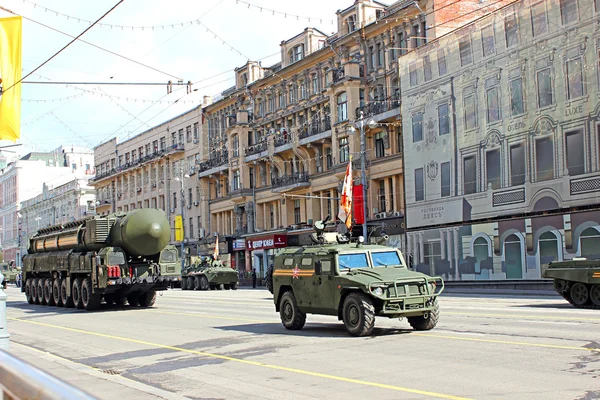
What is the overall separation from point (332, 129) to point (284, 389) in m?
41.6

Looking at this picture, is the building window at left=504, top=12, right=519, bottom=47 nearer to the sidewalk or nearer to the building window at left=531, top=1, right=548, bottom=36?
the building window at left=531, top=1, right=548, bottom=36

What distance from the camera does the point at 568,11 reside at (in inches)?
1328

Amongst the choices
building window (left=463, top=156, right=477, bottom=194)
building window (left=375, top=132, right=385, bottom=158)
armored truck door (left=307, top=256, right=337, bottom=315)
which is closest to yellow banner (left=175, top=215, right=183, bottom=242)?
building window (left=375, top=132, right=385, bottom=158)

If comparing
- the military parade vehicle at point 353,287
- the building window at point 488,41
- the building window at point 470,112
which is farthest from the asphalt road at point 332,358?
the building window at point 488,41

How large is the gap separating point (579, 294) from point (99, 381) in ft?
52.2

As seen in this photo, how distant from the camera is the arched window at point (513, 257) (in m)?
36.1

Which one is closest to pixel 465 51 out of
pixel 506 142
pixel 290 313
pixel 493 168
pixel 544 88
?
pixel 506 142

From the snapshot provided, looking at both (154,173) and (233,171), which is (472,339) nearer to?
(233,171)

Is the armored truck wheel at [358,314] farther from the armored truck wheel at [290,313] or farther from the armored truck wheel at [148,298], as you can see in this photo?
the armored truck wheel at [148,298]

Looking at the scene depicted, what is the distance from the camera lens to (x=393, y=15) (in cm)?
4559

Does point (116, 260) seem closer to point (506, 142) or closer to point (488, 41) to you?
point (506, 142)

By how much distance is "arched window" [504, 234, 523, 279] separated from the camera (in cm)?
3612

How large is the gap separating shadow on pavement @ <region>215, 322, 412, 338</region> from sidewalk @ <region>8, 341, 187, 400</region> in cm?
465

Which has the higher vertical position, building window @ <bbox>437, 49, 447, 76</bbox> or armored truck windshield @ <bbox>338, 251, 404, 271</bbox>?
building window @ <bbox>437, 49, 447, 76</bbox>
